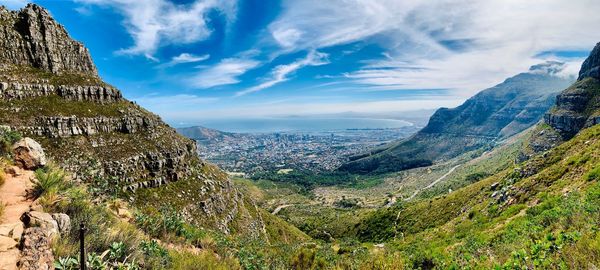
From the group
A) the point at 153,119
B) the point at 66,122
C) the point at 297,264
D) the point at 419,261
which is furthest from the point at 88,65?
the point at 419,261

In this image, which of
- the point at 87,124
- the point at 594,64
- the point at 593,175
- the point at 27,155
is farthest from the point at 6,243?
the point at 594,64

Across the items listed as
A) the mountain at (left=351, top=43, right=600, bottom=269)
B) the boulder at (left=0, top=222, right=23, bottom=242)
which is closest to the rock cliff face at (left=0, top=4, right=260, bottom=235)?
the boulder at (left=0, top=222, right=23, bottom=242)

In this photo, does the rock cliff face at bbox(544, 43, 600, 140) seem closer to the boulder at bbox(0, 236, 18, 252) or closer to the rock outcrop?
the boulder at bbox(0, 236, 18, 252)

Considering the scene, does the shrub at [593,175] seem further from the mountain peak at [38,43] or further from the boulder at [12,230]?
the mountain peak at [38,43]

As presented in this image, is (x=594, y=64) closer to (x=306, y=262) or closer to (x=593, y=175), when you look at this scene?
(x=593, y=175)

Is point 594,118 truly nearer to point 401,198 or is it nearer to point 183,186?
point 401,198

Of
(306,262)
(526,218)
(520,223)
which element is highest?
(520,223)
